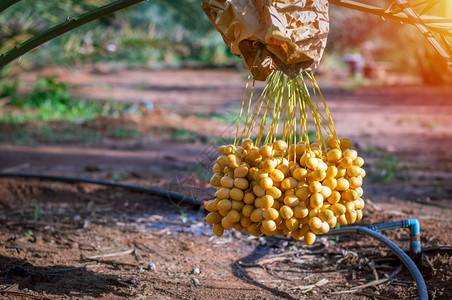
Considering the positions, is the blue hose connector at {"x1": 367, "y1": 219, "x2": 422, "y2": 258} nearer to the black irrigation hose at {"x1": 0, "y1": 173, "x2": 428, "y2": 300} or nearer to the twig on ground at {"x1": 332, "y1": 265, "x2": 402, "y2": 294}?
the black irrigation hose at {"x1": 0, "y1": 173, "x2": 428, "y2": 300}

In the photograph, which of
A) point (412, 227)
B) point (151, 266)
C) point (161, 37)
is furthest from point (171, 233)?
point (161, 37)

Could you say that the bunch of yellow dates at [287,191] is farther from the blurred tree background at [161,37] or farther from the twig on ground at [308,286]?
the blurred tree background at [161,37]

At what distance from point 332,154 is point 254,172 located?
0.35 metres

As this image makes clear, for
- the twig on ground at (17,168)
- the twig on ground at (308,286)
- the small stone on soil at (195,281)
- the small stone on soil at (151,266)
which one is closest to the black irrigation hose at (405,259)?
the twig on ground at (308,286)

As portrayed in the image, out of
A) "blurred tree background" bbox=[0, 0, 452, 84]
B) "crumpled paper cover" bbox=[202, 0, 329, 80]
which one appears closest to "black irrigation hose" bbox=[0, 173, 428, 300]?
"crumpled paper cover" bbox=[202, 0, 329, 80]

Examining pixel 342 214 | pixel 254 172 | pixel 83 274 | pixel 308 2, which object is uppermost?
pixel 308 2

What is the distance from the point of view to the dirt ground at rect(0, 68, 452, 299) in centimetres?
295

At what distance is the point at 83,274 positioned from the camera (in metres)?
3.05

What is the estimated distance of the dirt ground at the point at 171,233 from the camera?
295 centimetres

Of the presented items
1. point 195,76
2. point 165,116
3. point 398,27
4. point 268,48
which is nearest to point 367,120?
point 165,116

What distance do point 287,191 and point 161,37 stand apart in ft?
25.6

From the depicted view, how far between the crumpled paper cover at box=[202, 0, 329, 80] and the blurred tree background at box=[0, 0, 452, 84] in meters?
0.85

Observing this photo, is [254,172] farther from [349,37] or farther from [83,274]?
[349,37]

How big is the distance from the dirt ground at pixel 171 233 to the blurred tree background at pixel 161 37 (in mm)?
1550
